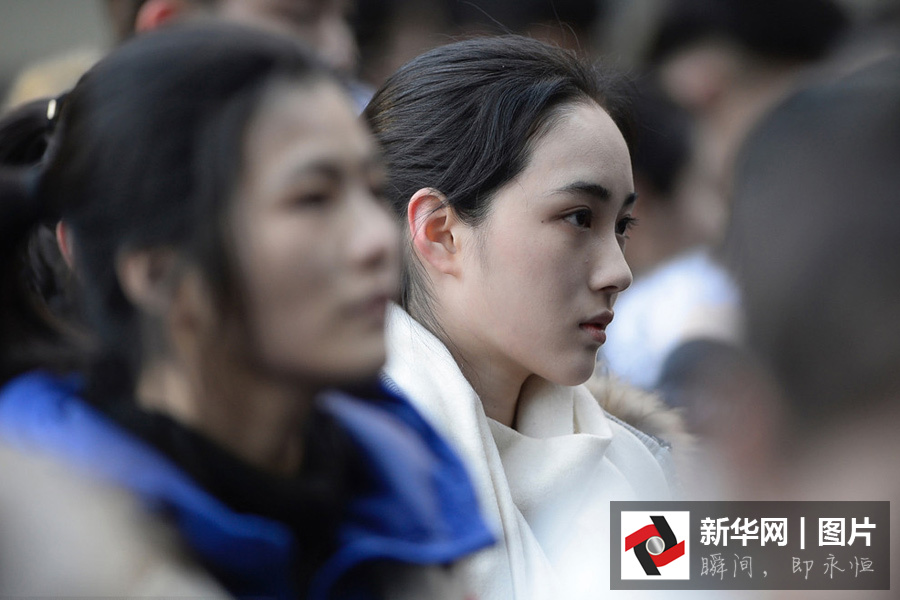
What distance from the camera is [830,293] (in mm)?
797

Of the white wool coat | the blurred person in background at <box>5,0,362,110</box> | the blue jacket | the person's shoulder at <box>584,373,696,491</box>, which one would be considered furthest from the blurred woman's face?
the person's shoulder at <box>584,373,696,491</box>

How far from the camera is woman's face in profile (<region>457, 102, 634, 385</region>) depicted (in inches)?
70.3

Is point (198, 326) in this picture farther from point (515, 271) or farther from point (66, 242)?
point (515, 271)

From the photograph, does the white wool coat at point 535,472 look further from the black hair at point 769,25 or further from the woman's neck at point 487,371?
the black hair at point 769,25

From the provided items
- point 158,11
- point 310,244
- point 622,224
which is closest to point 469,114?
point 622,224

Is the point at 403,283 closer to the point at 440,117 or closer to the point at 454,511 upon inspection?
the point at 440,117

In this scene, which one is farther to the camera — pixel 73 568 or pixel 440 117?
pixel 440 117

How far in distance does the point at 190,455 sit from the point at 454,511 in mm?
354

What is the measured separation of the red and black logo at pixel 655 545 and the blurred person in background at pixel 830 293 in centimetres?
68

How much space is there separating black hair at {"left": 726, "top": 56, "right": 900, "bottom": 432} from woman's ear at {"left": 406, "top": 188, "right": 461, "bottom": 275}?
97 centimetres

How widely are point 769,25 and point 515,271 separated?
2645 millimetres

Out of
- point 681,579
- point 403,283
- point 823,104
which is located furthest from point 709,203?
A: point 823,104

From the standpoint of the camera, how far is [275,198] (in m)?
0.91

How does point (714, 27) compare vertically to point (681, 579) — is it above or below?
above
